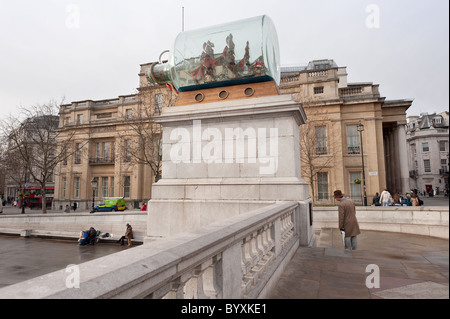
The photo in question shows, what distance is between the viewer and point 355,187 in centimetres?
2795

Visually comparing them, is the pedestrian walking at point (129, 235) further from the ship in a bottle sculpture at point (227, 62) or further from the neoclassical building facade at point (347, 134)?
the neoclassical building facade at point (347, 134)

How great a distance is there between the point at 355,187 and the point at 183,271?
97.5 feet

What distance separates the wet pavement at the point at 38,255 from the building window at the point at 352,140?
24.7m

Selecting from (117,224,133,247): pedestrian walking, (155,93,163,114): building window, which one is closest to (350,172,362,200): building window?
(155,93,163,114): building window

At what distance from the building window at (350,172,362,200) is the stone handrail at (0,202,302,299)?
26.9 metres

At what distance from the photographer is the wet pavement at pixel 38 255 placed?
32.4ft

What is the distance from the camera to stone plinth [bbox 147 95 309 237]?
23.1 ft

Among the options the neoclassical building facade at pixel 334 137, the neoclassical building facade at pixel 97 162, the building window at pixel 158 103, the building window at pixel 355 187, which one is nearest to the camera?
the building window at pixel 158 103

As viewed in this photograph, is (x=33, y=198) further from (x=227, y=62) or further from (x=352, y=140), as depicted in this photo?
(x=352, y=140)

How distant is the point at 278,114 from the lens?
7289mm

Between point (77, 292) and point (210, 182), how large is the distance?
20.3 feet

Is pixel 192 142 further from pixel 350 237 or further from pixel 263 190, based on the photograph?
pixel 350 237

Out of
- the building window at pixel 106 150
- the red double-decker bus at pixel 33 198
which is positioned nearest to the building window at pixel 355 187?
the building window at pixel 106 150

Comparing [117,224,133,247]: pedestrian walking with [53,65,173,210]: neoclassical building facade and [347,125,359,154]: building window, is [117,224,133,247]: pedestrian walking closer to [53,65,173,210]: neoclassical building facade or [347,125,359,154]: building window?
[53,65,173,210]: neoclassical building facade
